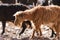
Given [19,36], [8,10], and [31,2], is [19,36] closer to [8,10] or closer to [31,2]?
[8,10]

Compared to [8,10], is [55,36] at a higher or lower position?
lower

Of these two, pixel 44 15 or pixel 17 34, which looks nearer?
pixel 44 15

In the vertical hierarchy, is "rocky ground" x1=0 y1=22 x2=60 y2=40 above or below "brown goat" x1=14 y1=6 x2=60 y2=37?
below

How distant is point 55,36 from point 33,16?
0.93 meters

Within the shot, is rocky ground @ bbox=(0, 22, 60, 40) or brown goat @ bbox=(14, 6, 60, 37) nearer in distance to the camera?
brown goat @ bbox=(14, 6, 60, 37)

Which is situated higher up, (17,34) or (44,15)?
(44,15)

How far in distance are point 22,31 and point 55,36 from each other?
115 cm

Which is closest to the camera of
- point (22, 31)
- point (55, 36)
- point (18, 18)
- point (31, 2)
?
point (18, 18)

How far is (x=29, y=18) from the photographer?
22.4 ft

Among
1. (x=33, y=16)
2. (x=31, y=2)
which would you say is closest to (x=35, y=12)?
(x=33, y=16)

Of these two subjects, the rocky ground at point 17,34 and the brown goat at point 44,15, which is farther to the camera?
the rocky ground at point 17,34

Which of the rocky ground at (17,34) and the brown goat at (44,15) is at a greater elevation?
the brown goat at (44,15)

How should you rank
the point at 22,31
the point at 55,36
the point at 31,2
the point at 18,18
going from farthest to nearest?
the point at 31,2
the point at 22,31
the point at 55,36
the point at 18,18

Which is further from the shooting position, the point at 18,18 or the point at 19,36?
the point at 19,36
